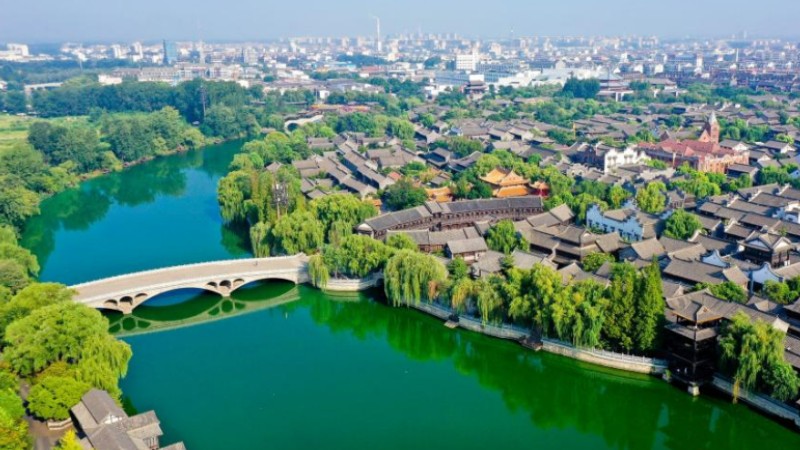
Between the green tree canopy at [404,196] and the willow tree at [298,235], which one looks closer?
the willow tree at [298,235]

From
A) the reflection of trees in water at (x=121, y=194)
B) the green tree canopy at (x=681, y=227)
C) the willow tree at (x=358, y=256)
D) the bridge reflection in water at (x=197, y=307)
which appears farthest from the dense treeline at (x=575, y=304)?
the reflection of trees in water at (x=121, y=194)

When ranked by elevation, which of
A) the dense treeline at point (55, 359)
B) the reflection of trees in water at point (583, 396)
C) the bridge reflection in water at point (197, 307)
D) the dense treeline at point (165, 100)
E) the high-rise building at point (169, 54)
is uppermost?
the high-rise building at point (169, 54)

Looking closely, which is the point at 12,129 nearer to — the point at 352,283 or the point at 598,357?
the point at 352,283

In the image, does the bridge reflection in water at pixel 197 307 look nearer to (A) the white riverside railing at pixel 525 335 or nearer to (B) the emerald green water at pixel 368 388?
(B) the emerald green water at pixel 368 388

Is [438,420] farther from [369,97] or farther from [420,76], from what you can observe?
[420,76]

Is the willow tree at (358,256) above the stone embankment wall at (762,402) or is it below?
above

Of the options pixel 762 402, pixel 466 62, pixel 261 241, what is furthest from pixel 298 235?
pixel 466 62
